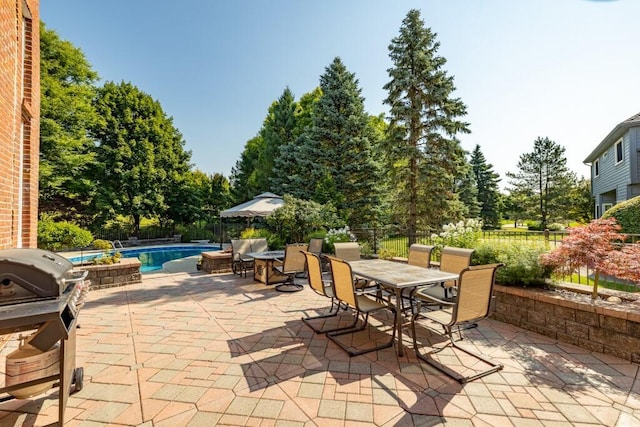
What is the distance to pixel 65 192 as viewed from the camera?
54.2 feet

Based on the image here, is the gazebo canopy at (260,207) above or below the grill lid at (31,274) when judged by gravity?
above

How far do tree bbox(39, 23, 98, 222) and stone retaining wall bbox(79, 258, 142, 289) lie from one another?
1216 centimetres

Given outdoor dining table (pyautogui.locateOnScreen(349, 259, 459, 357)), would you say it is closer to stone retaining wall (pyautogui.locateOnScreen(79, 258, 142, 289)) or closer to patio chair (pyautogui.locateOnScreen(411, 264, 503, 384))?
patio chair (pyautogui.locateOnScreen(411, 264, 503, 384))

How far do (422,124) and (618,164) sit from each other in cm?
863

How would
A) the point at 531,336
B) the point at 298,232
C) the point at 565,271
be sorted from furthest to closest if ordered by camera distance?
the point at 298,232, the point at 565,271, the point at 531,336

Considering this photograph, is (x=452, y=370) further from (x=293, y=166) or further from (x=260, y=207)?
(x=293, y=166)

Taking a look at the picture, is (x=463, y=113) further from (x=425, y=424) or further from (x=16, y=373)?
(x=16, y=373)

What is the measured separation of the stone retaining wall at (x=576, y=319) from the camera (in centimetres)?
311

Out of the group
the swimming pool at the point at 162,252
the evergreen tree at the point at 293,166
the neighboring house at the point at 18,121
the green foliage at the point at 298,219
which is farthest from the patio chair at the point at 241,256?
the swimming pool at the point at 162,252

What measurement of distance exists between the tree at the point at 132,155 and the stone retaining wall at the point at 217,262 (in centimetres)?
1331

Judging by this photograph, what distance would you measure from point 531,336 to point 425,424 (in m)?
2.63

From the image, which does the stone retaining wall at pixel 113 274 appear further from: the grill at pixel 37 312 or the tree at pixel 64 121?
the tree at pixel 64 121

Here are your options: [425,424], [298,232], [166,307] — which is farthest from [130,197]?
[425,424]

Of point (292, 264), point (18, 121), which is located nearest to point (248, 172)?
point (292, 264)
